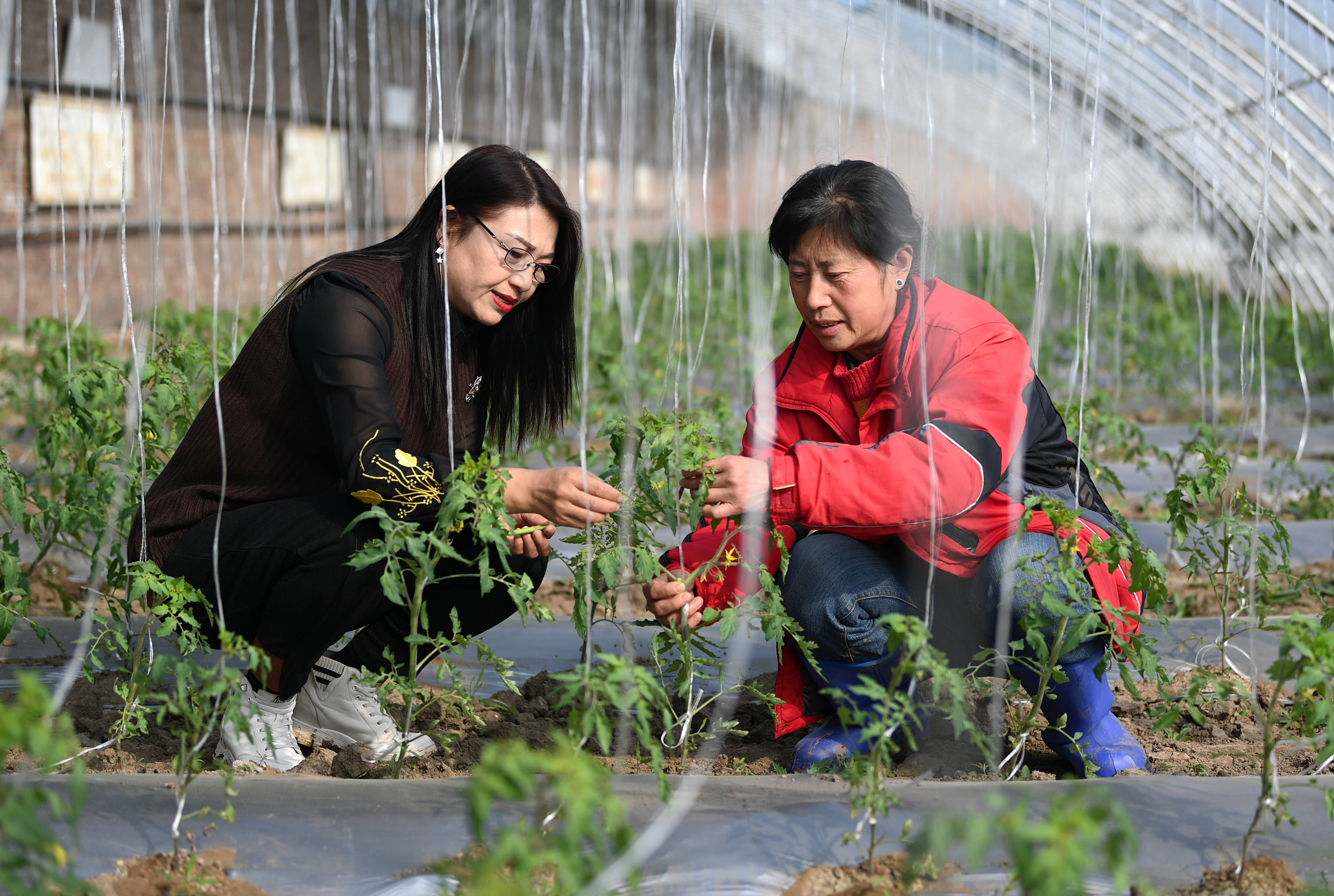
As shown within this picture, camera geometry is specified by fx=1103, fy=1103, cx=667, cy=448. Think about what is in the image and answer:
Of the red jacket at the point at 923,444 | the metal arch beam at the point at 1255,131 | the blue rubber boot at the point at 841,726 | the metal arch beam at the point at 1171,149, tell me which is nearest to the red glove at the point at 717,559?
the red jacket at the point at 923,444

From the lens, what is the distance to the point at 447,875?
4.19ft

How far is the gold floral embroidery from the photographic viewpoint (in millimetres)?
1582

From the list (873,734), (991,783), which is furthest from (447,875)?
(991,783)

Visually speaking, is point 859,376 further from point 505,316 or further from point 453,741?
point 453,741

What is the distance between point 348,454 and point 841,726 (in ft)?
2.91

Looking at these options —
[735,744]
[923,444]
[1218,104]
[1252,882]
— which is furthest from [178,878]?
[1218,104]

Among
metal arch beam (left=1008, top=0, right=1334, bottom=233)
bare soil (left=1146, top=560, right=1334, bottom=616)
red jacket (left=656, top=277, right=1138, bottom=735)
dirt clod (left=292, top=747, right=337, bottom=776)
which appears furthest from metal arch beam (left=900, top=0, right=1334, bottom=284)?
dirt clod (left=292, top=747, right=337, bottom=776)

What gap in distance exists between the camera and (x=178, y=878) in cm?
127

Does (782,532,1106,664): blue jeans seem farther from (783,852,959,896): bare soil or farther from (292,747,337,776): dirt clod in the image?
(292,747,337,776): dirt clod

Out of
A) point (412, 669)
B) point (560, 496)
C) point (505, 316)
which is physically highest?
point (505, 316)

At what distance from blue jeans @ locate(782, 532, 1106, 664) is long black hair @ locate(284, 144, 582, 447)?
0.55 m

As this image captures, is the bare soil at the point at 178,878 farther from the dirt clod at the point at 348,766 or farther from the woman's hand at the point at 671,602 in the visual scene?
the woman's hand at the point at 671,602

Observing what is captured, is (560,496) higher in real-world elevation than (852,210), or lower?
lower

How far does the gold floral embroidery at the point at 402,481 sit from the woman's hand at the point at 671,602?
1.14ft
